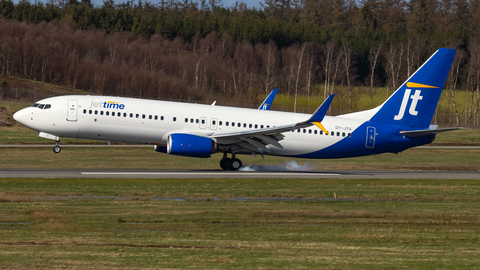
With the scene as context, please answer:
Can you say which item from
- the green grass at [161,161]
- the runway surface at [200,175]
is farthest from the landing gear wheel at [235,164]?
the green grass at [161,161]

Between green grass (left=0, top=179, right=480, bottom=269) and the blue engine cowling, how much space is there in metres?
4.67

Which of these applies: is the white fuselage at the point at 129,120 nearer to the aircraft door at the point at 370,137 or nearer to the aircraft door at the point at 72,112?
the aircraft door at the point at 72,112

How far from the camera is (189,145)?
33312 mm

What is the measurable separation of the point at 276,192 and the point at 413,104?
15188 mm

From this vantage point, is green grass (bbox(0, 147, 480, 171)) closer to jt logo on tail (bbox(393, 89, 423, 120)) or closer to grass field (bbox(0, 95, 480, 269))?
jt logo on tail (bbox(393, 89, 423, 120))

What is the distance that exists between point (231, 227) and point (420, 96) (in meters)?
23.5

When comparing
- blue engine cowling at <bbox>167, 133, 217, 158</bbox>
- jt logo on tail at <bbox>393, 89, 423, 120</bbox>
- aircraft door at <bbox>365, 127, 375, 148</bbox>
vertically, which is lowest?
blue engine cowling at <bbox>167, 133, 217, 158</bbox>

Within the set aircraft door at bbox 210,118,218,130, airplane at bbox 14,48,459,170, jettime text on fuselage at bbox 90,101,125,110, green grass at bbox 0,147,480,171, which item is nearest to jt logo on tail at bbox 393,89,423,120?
airplane at bbox 14,48,459,170

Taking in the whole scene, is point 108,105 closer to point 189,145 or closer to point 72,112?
point 72,112

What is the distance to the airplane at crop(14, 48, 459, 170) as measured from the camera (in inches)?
1346

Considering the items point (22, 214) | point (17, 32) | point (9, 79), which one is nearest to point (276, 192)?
point (22, 214)

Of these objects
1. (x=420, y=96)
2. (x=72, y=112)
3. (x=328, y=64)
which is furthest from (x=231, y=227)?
(x=328, y=64)

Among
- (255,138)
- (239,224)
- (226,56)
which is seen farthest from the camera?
(226,56)

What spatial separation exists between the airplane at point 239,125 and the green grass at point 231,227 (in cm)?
598
